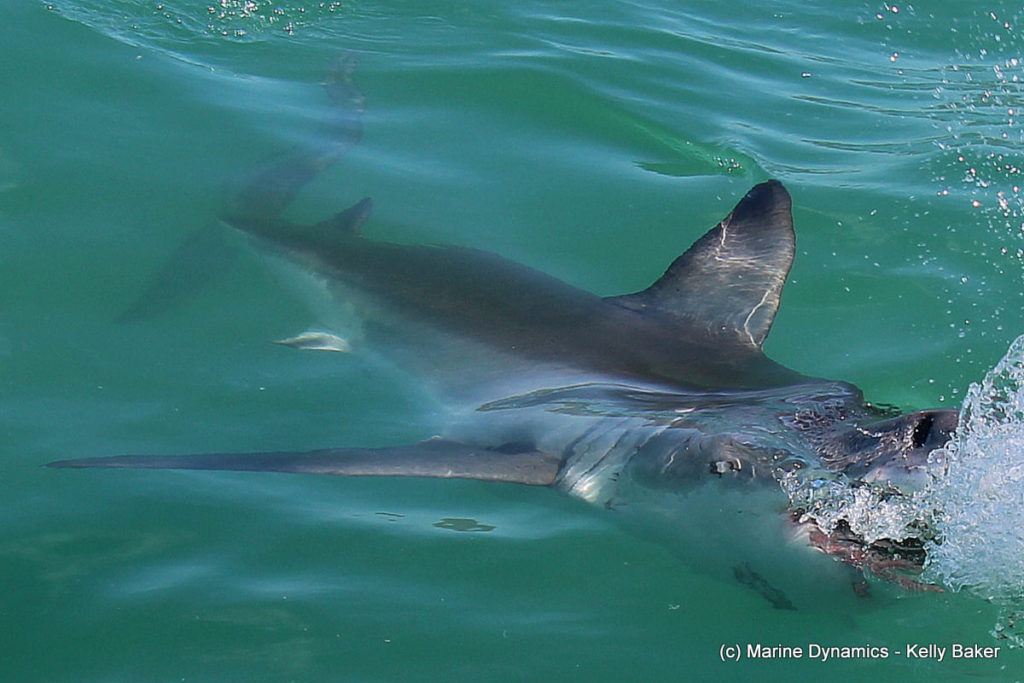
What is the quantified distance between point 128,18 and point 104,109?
1319mm

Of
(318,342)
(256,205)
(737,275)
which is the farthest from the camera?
(256,205)

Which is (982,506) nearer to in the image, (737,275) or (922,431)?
(922,431)

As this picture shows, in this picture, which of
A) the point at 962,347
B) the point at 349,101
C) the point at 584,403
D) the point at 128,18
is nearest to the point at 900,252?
the point at 962,347

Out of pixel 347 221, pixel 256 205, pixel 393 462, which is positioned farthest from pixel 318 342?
pixel 393 462

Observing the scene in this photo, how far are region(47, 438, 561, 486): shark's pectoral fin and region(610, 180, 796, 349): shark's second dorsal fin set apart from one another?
120 cm

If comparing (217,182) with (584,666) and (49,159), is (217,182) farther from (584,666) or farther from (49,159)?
(584,666)

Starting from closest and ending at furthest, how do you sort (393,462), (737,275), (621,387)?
(393,462) → (621,387) → (737,275)

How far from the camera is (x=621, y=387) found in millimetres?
4723

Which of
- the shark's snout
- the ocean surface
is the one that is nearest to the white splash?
the shark's snout

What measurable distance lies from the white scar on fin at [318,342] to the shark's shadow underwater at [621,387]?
6 cm

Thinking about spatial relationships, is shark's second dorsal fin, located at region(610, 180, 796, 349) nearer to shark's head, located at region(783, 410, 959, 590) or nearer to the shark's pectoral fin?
the shark's pectoral fin

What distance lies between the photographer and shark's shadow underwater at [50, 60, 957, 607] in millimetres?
3732

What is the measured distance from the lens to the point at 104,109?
7.12 meters

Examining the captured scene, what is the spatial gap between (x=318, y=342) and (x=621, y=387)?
1545 mm
